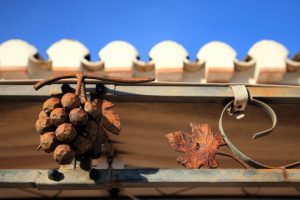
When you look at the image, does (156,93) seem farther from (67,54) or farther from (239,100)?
(67,54)

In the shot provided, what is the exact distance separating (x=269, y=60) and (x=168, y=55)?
49cm

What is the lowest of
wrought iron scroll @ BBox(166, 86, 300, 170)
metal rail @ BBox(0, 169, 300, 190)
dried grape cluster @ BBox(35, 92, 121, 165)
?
metal rail @ BBox(0, 169, 300, 190)

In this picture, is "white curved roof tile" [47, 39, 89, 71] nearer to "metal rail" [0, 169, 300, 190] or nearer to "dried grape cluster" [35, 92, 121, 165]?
"dried grape cluster" [35, 92, 121, 165]

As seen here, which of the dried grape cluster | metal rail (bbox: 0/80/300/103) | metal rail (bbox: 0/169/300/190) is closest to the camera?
the dried grape cluster

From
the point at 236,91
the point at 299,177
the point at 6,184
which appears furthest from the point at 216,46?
the point at 6,184

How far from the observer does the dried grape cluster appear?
115cm

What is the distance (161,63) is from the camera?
1688 millimetres

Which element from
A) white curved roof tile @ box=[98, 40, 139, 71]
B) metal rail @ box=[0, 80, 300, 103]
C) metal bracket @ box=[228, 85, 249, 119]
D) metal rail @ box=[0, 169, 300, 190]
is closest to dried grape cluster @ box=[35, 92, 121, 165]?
metal rail @ box=[0, 169, 300, 190]

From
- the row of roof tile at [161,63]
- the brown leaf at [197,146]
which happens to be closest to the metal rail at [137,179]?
the brown leaf at [197,146]

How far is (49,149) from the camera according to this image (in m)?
1.17

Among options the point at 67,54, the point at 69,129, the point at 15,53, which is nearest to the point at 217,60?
the point at 67,54

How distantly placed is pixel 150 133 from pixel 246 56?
75 cm

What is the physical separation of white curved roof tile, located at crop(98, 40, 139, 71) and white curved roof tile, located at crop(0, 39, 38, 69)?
34 centimetres

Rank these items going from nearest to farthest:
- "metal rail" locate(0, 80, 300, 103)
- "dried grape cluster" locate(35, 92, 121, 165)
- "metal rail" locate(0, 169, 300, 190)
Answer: "dried grape cluster" locate(35, 92, 121, 165) → "metal rail" locate(0, 169, 300, 190) → "metal rail" locate(0, 80, 300, 103)
